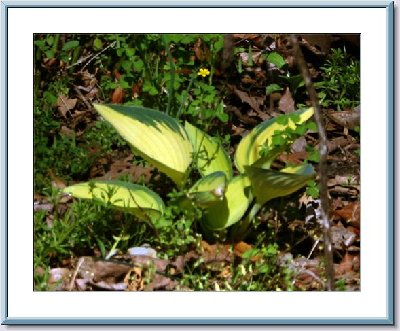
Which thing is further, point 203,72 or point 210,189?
point 203,72

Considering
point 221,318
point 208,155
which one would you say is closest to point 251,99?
point 208,155

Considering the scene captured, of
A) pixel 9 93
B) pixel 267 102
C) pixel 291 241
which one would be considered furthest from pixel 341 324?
pixel 9 93

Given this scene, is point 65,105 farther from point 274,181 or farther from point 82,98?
point 274,181

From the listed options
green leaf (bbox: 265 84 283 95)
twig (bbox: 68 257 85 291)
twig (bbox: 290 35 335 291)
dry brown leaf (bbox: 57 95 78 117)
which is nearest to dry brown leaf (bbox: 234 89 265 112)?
green leaf (bbox: 265 84 283 95)

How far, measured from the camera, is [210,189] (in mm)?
5078

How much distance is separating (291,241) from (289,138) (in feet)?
0.80

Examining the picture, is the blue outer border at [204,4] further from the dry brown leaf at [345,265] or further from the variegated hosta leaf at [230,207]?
the dry brown leaf at [345,265]

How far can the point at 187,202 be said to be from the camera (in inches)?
201

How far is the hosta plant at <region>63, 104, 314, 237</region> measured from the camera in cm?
509

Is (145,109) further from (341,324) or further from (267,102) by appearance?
(341,324)

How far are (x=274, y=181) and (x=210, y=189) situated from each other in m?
0.15

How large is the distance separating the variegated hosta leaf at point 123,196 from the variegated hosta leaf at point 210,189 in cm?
9

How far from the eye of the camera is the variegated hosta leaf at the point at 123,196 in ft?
16.8

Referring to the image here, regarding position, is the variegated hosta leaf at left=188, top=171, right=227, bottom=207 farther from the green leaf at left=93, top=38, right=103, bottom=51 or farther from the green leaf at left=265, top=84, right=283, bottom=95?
→ the green leaf at left=93, top=38, right=103, bottom=51
